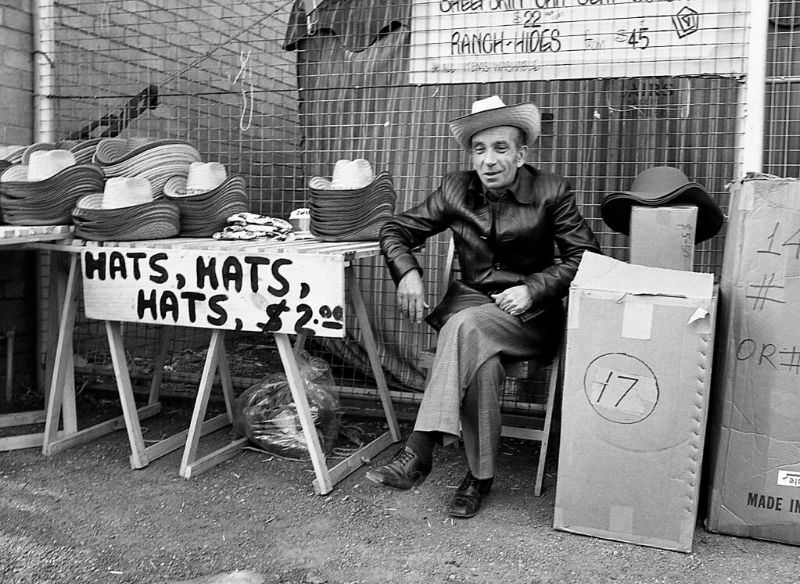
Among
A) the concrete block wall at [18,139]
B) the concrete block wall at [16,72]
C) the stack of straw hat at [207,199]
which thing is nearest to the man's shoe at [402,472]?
the stack of straw hat at [207,199]

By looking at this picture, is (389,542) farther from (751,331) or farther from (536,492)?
(751,331)

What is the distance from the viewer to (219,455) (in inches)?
142

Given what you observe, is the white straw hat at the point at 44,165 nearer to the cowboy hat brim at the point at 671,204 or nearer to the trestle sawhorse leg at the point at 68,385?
the trestle sawhorse leg at the point at 68,385

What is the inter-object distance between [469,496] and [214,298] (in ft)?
4.23

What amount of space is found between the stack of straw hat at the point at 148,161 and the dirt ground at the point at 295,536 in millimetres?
1409

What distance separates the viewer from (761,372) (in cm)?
274

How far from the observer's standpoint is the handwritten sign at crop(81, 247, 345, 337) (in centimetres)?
313

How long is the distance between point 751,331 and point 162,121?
3.81 m

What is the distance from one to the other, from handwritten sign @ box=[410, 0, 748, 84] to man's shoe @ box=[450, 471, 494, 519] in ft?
6.44

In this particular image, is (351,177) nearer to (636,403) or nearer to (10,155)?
(636,403)

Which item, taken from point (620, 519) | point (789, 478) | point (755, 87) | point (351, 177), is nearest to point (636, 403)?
point (620, 519)

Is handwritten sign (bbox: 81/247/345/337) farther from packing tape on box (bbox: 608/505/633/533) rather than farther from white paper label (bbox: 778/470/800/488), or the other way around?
white paper label (bbox: 778/470/800/488)

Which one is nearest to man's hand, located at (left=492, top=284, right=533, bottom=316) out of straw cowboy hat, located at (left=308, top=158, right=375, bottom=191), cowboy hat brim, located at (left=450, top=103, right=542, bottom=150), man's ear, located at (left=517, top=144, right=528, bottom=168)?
man's ear, located at (left=517, top=144, right=528, bottom=168)

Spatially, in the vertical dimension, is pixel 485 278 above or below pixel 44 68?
below
